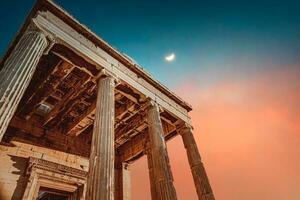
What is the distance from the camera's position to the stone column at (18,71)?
4849 millimetres

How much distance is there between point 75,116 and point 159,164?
5725 millimetres

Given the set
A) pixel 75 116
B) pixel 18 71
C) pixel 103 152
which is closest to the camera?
pixel 18 71

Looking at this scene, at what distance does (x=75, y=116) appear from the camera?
1151 centimetres

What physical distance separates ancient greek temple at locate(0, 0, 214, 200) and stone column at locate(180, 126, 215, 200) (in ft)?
0.14

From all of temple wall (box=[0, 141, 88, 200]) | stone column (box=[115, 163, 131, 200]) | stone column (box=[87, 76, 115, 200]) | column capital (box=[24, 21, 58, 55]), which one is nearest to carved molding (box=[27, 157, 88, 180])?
temple wall (box=[0, 141, 88, 200])

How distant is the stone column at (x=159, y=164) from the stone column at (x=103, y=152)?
7.72 feet

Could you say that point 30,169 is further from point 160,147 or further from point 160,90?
point 160,90

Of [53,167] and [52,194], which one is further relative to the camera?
[52,194]

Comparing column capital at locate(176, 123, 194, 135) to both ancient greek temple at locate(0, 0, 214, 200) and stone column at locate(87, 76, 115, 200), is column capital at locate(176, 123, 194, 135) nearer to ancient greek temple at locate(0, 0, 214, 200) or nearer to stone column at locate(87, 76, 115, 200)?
ancient greek temple at locate(0, 0, 214, 200)

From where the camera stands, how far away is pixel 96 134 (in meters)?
6.70

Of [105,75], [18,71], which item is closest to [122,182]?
[105,75]

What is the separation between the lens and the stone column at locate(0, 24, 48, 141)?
4849mm

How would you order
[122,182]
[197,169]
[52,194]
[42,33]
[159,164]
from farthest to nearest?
[122,182], [52,194], [197,169], [159,164], [42,33]

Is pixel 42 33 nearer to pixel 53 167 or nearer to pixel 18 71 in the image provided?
pixel 18 71
